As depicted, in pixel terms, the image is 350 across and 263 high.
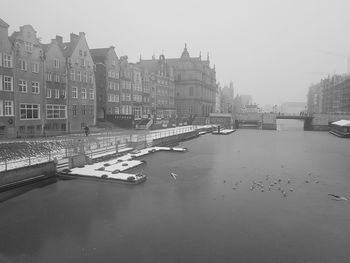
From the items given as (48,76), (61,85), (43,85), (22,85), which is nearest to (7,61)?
(22,85)

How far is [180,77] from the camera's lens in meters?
141

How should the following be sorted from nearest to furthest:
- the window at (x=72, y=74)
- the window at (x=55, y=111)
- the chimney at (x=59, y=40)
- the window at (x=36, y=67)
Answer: the window at (x=36, y=67) → the window at (x=55, y=111) → the window at (x=72, y=74) → the chimney at (x=59, y=40)

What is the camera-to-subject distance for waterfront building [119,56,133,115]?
84125 millimetres

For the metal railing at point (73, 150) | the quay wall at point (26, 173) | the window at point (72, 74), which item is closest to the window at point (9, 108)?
the metal railing at point (73, 150)

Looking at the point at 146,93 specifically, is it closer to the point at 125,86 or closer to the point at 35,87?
the point at 125,86

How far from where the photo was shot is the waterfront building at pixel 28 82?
4991cm

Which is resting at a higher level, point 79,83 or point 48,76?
point 48,76

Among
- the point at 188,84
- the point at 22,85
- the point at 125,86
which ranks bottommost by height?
the point at 22,85

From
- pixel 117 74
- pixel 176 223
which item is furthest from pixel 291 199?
pixel 117 74

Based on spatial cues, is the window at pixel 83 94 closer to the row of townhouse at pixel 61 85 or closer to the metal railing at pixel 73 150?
the row of townhouse at pixel 61 85

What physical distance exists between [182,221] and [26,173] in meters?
17.1

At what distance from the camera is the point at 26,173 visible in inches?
1211

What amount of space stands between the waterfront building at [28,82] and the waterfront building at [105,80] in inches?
869

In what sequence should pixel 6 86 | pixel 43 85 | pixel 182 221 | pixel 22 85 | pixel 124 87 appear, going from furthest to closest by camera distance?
pixel 124 87 → pixel 43 85 → pixel 22 85 → pixel 6 86 → pixel 182 221
